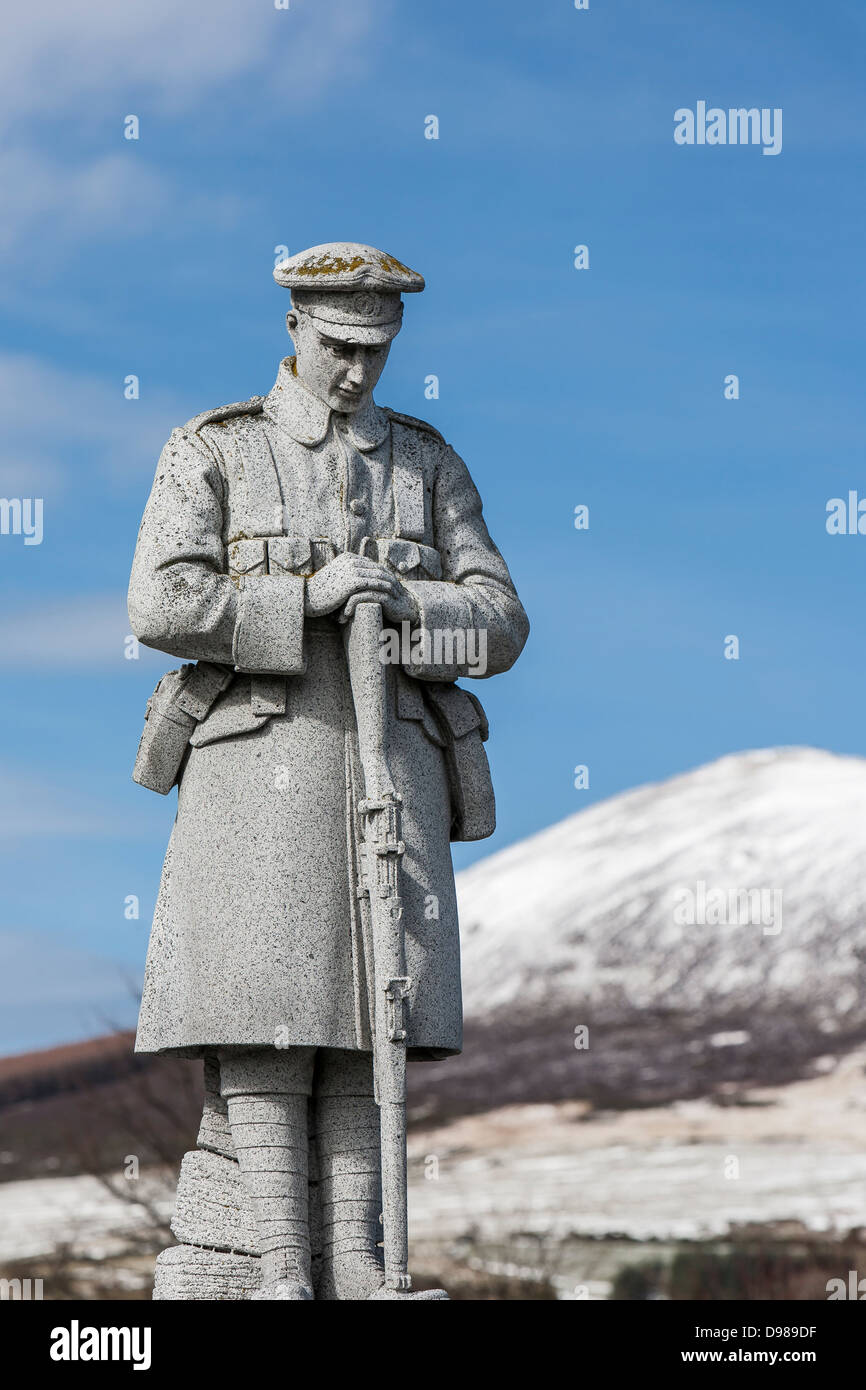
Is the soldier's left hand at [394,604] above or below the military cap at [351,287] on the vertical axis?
below

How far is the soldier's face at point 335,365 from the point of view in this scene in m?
10.2

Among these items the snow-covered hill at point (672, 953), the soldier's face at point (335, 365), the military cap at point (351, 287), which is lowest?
the soldier's face at point (335, 365)

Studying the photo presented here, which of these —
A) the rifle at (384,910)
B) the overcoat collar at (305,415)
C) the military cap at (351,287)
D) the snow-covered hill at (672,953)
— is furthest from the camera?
the snow-covered hill at (672,953)

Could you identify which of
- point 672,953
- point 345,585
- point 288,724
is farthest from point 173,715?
point 672,953

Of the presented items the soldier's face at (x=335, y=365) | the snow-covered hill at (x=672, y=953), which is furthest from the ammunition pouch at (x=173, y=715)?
the snow-covered hill at (x=672, y=953)

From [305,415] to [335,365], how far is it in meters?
0.28

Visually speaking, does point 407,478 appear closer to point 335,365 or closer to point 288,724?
point 335,365

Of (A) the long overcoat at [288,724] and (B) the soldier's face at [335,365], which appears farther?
(B) the soldier's face at [335,365]

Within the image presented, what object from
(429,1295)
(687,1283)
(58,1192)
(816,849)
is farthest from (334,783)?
(816,849)

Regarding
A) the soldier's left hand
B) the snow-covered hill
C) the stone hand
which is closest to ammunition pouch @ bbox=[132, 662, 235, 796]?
the stone hand

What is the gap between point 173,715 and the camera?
10.2 metres

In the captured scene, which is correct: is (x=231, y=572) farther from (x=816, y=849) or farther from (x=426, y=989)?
(x=816, y=849)

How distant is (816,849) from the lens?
34.0 metres

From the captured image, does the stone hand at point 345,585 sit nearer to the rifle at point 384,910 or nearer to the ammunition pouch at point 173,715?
the rifle at point 384,910
